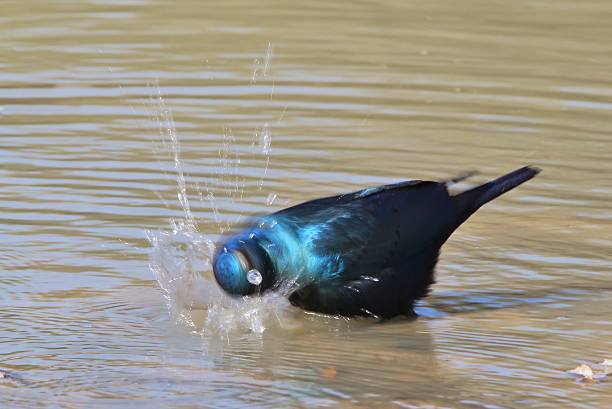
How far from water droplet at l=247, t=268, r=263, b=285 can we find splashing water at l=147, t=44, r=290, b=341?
0.22m

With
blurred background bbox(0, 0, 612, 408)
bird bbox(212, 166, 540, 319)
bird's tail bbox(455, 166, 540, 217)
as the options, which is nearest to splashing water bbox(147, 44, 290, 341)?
blurred background bbox(0, 0, 612, 408)

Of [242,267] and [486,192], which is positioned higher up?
[486,192]

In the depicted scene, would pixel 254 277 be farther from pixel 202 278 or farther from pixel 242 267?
pixel 202 278

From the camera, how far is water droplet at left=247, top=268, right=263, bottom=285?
236 inches

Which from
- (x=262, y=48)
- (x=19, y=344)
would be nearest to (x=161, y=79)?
(x=262, y=48)

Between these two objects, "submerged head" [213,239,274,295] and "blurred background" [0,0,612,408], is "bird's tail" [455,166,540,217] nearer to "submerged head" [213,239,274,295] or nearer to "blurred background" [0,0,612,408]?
"blurred background" [0,0,612,408]

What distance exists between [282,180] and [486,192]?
240cm

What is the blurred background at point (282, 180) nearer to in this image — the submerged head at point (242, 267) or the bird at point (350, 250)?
the bird at point (350, 250)

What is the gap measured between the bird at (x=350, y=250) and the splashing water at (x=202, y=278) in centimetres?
18

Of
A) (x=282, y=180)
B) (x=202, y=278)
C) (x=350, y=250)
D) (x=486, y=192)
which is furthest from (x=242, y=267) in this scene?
(x=282, y=180)

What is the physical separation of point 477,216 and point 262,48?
201 inches

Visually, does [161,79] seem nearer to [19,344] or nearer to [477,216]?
[477,216]

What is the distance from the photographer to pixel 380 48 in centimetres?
1344

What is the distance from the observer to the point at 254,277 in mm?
6004
